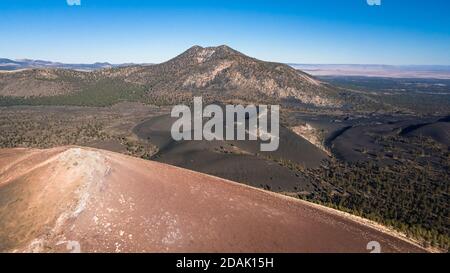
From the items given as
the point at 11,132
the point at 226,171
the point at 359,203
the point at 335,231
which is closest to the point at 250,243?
the point at 335,231

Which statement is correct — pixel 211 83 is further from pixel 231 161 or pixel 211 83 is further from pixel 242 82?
pixel 231 161

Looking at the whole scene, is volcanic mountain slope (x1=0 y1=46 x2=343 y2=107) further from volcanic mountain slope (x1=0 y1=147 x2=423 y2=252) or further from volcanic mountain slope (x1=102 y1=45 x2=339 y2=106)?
volcanic mountain slope (x1=0 y1=147 x2=423 y2=252)

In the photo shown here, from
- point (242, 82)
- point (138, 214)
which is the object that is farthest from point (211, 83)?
point (138, 214)

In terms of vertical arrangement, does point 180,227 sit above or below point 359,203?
above

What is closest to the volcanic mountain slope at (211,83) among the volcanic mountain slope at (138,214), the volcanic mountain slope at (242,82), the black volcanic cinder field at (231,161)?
the volcanic mountain slope at (242,82)

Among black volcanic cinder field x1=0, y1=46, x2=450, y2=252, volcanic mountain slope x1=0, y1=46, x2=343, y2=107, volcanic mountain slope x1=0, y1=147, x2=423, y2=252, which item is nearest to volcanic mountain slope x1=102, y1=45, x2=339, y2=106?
volcanic mountain slope x1=0, y1=46, x2=343, y2=107
